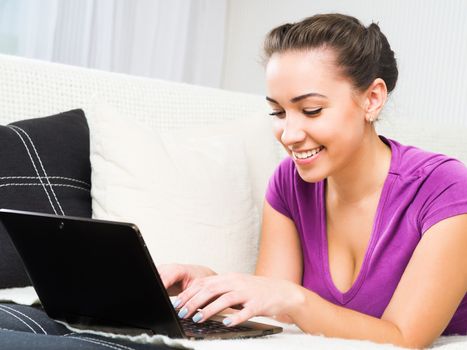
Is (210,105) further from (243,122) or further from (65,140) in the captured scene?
(65,140)

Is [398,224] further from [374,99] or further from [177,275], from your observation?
[177,275]

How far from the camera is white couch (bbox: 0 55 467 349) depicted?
1.56 m

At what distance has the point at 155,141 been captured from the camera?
1654 mm

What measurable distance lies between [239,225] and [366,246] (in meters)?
0.30

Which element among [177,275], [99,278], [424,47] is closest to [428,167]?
[177,275]

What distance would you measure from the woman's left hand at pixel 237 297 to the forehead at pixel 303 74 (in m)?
0.35

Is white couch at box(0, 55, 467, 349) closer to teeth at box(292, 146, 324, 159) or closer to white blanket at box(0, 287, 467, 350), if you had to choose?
white blanket at box(0, 287, 467, 350)

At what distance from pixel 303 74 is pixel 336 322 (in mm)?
426

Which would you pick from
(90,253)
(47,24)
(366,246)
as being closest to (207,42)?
(47,24)

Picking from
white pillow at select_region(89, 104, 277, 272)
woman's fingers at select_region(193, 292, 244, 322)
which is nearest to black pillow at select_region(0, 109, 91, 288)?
white pillow at select_region(89, 104, 277, 272)

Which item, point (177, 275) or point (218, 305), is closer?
point (218, 305)

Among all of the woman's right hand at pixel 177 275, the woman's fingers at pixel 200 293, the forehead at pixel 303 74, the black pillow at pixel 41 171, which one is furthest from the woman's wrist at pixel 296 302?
the black pillow at pixel 41 171

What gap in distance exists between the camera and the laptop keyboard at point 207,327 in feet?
3.42

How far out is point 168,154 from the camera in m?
1.65
